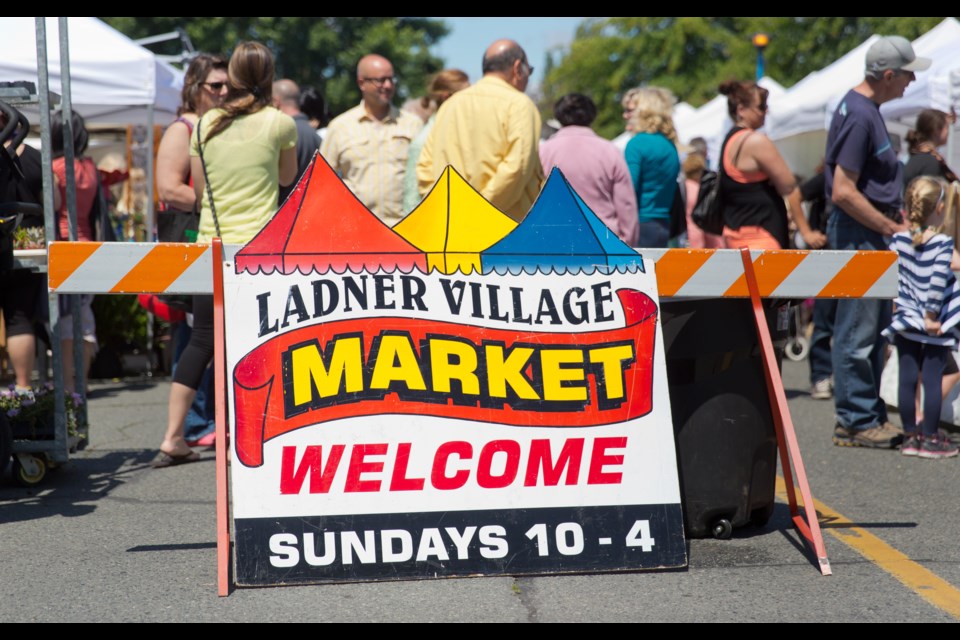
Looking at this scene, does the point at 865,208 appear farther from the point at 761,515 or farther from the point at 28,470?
the point at 28,470

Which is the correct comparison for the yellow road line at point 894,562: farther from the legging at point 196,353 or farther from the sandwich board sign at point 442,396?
the legging at point 196,353

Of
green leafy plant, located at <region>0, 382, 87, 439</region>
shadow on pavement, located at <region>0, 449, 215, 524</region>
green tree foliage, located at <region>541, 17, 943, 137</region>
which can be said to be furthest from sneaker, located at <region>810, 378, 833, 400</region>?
green tree foliage, located at <region>541, 17, 943, 137</region>

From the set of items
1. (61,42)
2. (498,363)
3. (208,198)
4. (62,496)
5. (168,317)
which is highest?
(61,42)

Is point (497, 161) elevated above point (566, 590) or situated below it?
above

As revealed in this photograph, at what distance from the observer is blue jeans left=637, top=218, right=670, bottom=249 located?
26.6ft

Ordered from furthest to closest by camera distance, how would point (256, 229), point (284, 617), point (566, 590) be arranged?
point (256, 229) < point (566, 590) < point (284, 617)

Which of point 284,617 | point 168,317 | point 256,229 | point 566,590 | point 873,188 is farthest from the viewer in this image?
point 168,317

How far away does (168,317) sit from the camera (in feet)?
23.3

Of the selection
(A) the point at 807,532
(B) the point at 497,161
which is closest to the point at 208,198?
(B) the point at 497,161

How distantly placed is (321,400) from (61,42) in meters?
2.79

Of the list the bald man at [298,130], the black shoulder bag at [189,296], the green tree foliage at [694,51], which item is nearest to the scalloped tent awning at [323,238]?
the black shoulder bag at [189,296]

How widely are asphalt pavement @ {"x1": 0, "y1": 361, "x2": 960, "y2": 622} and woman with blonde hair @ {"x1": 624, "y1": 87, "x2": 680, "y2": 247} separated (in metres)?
2.84

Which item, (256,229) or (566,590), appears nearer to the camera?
(566,590)

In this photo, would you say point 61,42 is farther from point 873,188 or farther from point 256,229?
point 873,188
